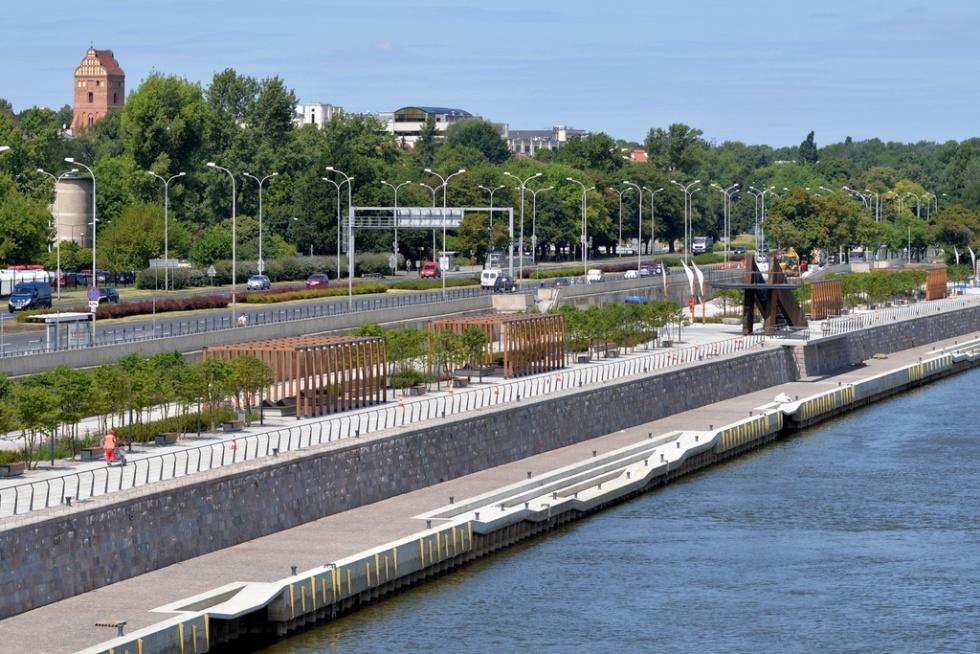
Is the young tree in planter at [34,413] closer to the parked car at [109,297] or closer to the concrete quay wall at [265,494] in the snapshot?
the concrete quay wall at [265,494]

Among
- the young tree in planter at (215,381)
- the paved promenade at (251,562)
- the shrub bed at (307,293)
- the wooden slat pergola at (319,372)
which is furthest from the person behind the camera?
the shrub bed at (307,293)

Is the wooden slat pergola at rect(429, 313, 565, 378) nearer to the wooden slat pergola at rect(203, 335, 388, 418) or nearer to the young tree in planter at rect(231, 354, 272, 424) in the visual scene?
the wooden slat pergola at rect(203, 335, 388, 418)

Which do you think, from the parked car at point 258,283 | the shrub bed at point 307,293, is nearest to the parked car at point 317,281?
the shrub bed at point 307,293

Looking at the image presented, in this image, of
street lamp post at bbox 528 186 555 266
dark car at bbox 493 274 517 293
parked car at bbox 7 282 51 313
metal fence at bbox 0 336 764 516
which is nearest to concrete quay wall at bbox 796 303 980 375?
metal fence at bbox 0 336 764 516

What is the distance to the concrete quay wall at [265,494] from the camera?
131 ft

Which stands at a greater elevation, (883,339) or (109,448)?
(109,448)

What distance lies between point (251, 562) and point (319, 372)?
63.3 feet

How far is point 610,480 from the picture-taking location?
61.3 metres

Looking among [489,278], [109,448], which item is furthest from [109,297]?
[109,448]

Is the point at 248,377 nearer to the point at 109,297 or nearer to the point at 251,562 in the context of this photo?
the point at 251,562

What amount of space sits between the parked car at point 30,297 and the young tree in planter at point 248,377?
123ft

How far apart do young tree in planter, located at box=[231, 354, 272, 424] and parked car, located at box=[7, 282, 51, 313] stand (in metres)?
37.4

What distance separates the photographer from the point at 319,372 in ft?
209

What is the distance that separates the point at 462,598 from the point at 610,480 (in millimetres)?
15714
